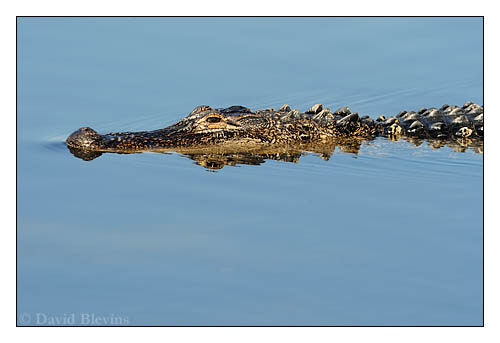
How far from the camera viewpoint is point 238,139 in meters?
14.4

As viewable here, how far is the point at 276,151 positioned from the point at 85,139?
9.34 feet

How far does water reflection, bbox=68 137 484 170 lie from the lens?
13.4 meters

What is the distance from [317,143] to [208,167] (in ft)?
7.86

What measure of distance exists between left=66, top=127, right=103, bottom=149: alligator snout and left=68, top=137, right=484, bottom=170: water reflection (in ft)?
0.27

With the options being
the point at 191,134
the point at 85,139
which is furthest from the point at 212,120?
the point at 85,139

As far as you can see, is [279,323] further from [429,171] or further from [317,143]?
[317,143]

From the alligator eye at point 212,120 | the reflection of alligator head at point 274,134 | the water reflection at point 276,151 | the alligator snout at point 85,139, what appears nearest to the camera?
the water reflection at point 276,151

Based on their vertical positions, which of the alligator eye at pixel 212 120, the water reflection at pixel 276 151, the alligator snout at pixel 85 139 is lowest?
the water reflection at pixel 276 151

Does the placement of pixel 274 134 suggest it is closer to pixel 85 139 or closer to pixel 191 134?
pixel 191 134

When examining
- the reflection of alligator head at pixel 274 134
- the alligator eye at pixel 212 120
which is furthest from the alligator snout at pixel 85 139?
the alligator eye at pixel 212 120

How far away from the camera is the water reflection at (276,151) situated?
13430 mm

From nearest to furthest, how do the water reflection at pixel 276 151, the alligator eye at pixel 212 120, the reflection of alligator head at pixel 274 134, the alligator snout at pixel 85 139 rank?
the water reflection at pixel 276 151 → the alligator snout at pixel 85 139 → the reflection of alligator head at pixel 274 134 → the alligator eye at pixel 212 120

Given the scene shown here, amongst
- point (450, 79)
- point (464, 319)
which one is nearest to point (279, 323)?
point (464, 319)

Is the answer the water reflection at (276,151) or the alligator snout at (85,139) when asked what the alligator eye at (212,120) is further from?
the alligator snout at (85,139)
